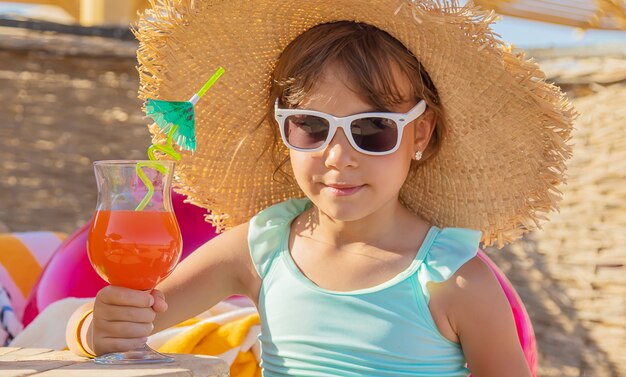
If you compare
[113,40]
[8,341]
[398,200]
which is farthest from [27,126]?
[398,200]

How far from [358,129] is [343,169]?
88 millimetres

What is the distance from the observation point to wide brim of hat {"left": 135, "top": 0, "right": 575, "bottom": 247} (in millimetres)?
1980

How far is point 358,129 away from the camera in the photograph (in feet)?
6.21

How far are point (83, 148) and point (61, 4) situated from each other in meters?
3.16

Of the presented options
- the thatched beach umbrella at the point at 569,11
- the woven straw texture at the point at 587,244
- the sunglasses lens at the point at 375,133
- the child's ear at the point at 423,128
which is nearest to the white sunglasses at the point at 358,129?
the sunglasses lens at the point at 375,133

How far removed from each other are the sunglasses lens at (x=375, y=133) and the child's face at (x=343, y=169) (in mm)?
22

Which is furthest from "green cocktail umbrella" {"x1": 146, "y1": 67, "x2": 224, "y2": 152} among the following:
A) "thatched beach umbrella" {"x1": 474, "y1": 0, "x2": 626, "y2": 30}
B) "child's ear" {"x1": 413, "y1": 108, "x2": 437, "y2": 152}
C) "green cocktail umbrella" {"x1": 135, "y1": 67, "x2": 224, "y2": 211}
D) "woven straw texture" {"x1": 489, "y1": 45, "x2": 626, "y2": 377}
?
"thatched beach umbrella" {"x1": 474, "y1": 0, "x2": 626, "y2": 30}

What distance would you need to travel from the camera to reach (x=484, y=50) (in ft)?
6.38

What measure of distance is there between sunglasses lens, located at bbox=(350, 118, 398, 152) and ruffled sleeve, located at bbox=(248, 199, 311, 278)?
37cm

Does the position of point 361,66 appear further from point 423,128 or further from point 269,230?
point 269,230

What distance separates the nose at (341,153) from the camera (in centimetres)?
189

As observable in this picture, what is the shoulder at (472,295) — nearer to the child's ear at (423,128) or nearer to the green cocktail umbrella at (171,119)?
the child's ear at (423,128)

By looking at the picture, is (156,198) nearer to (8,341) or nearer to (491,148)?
(491,148)

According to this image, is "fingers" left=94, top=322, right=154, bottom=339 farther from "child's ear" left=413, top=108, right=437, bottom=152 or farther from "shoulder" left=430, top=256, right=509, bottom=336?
"child's ear" left=413, top=108, right=437, bottom=152
